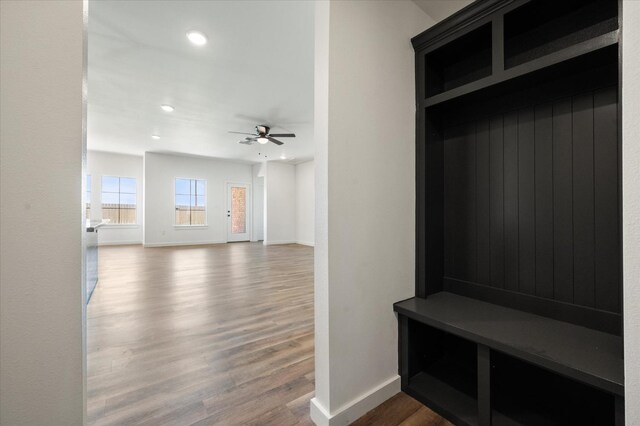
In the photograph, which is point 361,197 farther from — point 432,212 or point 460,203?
point 460,203

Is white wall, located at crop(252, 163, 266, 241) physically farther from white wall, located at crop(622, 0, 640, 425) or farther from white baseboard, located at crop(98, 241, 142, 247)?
white wall, located at crop(622, 0, 640, 425)

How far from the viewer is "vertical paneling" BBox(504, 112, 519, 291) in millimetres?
1688

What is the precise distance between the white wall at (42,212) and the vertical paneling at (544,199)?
2.18 metres

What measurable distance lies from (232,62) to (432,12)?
7.26 ft

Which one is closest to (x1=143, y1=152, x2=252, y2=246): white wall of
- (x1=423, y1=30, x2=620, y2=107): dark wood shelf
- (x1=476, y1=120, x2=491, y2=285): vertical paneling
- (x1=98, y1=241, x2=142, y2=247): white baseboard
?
(x1=98, y1=241, x2=142, y2=247): white baseboard

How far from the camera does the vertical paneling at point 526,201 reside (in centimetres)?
162

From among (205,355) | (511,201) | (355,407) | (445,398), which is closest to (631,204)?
(511,201)

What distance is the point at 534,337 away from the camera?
1.28 metres

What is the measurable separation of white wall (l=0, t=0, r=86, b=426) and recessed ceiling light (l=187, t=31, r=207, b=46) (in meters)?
2.12

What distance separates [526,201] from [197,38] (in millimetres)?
3160

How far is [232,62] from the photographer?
3.11 m

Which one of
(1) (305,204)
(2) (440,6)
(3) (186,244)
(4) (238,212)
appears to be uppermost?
(2) (440,6)

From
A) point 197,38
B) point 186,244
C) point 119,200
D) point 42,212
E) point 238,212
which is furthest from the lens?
point 238,212

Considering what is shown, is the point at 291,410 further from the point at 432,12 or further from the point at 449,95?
the point at 432,12
